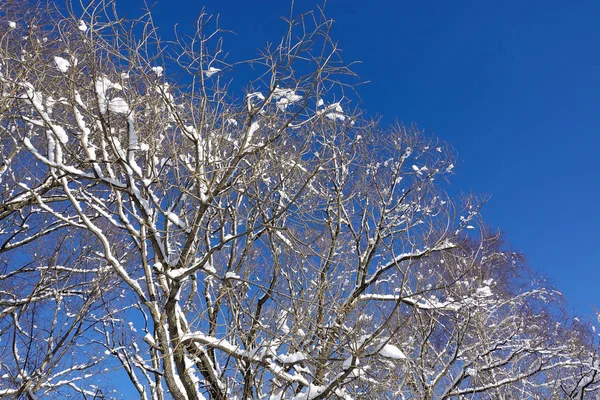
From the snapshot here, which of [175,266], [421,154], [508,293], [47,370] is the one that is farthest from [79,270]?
[508,293]

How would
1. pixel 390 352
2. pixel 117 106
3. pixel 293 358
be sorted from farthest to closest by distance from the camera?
pixel 293 358
pixel 390 352
pixel 117 106

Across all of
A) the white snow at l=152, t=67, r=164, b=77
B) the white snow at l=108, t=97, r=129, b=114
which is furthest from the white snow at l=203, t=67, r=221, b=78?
the white snow at l=108, t=97, r=129, b=114

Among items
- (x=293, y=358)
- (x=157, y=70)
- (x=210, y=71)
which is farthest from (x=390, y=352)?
(x=157, y=70)

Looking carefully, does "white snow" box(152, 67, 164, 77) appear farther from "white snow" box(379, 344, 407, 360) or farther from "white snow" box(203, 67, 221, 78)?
"white snow" box(379, 344, 407, 360)

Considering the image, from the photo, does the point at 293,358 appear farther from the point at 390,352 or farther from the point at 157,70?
the point at 157,70

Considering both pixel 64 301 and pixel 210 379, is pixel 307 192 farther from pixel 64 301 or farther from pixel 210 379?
pixel 64 301

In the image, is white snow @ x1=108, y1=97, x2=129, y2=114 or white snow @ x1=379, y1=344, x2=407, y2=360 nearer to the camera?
white snow @ x1=108, y1=97, x2=129, y2=114

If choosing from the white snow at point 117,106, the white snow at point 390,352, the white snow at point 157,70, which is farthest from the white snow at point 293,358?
the white snow at point 157,70

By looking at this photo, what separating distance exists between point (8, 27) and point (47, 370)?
4.42 meters

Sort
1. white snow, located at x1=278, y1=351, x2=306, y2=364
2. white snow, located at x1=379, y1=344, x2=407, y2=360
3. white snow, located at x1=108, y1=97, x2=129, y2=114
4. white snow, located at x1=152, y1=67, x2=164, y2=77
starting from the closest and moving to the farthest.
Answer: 1. white snow, located at x1=108, y1=97, x2=129, y2=114
2. white snow, located at x1=379, y1=344, x2=407, y2=360
3. white snow, located at x1=152, y1=67, x2=164, y2=77
4. white snow, located at x1=278, y1=351, x2=306, y2=364

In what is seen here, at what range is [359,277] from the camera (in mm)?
6945

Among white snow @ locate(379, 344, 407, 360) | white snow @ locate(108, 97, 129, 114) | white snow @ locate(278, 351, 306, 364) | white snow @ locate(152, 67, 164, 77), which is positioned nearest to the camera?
white snow @ locate(108, 97, 129, 114)

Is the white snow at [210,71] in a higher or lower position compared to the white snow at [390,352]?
higher

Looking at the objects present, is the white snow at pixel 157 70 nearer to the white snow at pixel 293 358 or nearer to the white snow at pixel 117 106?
the white snow at pixel 117 106
